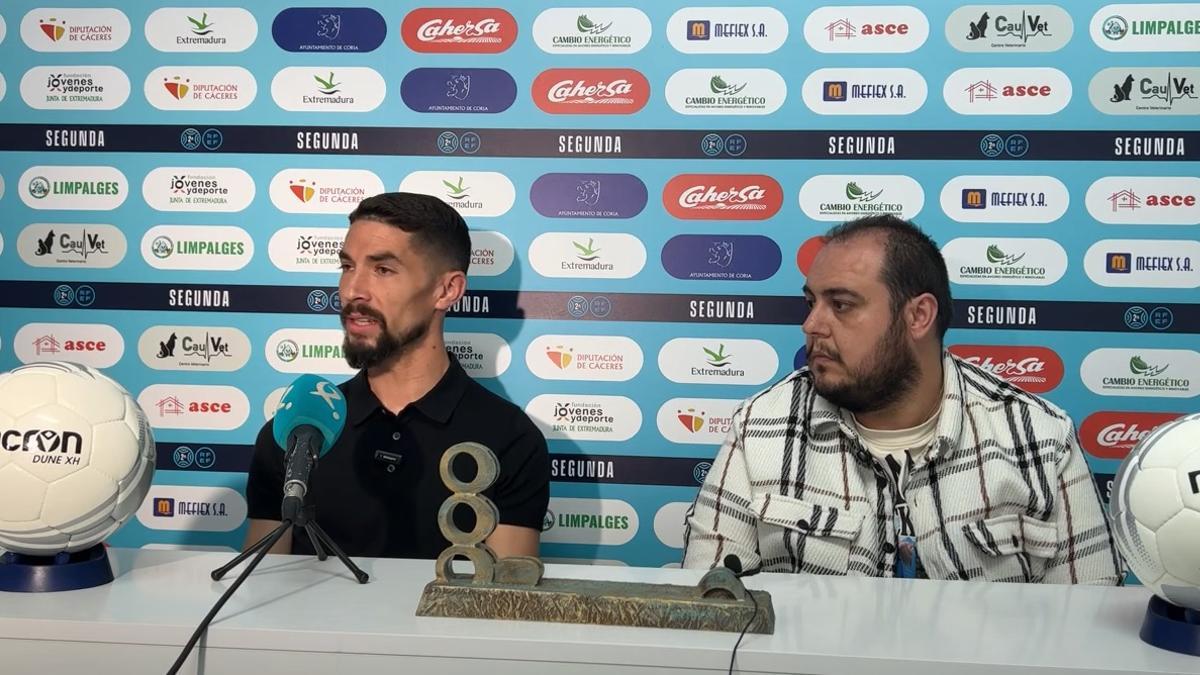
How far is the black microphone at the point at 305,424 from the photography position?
4.32 ft

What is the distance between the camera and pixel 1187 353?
252 cm

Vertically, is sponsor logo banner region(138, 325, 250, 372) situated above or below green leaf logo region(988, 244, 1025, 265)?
below

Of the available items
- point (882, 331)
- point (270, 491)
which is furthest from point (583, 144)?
point (270, 491)

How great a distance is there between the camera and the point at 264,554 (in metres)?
1.32

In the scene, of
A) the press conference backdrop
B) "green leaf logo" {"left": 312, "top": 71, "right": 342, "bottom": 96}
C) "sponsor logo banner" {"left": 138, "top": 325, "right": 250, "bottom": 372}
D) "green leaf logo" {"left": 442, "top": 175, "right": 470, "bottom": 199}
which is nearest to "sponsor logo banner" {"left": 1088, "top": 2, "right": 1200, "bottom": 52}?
the press conference backdrop

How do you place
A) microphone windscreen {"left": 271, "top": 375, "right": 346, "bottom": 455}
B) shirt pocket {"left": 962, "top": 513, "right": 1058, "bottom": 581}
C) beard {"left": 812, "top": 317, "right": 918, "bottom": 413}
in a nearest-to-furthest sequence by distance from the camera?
microphone windscreen {"left": 271, "top": 375, "right": 346, "bottom": 455} < shirt pocket {"left": 962, "top": 513, "right": 1058, "bottom": 581} < beard {"left": 812, "top": 317, "right": 918, "bottom": 413}

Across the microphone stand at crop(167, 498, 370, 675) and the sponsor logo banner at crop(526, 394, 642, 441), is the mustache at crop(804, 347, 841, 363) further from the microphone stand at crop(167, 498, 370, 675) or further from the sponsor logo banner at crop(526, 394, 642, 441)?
the microphone stand at crop(167, 498, 370, 675)

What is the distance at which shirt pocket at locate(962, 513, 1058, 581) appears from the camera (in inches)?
78.8

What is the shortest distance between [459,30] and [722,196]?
2.57 feet

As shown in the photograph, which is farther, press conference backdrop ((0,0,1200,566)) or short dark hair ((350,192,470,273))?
press conference backdrop ((0,0,1200,566))

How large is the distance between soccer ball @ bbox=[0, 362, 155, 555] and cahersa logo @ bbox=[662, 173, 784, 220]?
1.55m

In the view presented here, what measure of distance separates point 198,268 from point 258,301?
18 centimetres

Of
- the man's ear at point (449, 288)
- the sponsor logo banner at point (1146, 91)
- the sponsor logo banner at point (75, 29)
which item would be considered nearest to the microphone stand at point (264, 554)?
the man's ear at point (449, 288)

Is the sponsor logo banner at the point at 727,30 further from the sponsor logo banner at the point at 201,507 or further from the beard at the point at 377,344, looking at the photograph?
the sponsor logo banner at the point at 201,507
